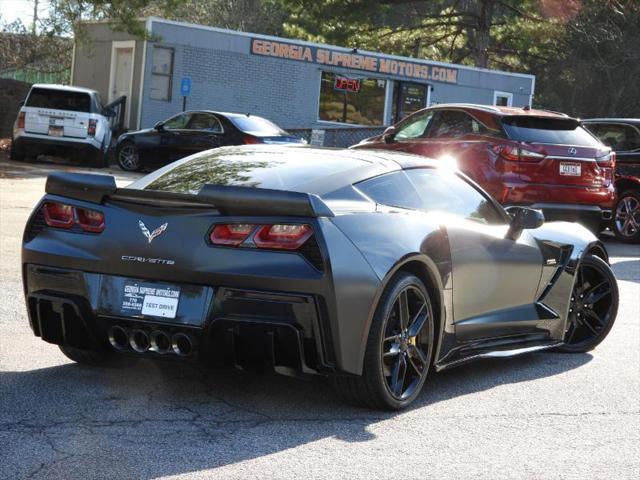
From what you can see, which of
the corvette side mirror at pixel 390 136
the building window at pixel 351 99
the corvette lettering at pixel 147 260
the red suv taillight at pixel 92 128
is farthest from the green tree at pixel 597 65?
the corvette lettering at pixel 147 260

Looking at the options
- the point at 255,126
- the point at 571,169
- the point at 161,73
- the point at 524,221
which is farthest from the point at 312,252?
the point at 161,73

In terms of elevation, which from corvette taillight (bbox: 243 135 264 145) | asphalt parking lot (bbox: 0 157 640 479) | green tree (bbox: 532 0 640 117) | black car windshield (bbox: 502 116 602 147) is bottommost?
asphalt parking lot (bbox: 0 157 640 479)

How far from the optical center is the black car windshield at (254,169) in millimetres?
6121

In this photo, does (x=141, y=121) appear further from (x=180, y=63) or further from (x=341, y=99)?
(x=341, y=99)

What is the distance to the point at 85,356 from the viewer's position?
21.1 ft

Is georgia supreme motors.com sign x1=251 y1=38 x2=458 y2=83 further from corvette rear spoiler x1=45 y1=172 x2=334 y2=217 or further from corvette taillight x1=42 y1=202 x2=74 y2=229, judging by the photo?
corvette rear spoiler x1=45 y1=172 x2=334 y2=217

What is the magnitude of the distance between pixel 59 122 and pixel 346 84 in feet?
47.1

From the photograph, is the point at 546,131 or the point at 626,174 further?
the point at 626,174

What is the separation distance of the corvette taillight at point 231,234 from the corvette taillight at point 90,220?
605mm

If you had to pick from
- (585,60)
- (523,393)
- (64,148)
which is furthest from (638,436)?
(585,60)

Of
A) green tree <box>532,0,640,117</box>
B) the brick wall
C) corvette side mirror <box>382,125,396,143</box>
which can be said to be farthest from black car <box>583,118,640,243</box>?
green tree <box>532,0,640,117</box>

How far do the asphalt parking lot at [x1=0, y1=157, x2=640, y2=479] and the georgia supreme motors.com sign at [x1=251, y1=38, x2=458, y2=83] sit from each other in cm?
2795

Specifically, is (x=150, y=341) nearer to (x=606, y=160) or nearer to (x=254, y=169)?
(x=254, y=169)

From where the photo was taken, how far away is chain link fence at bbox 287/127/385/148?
29.9 metres
